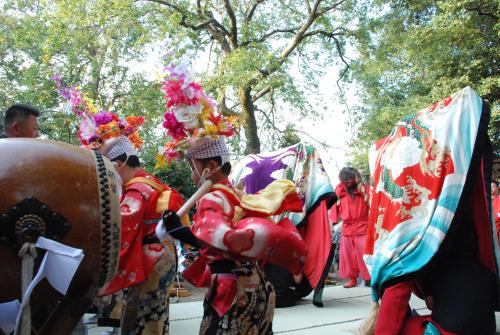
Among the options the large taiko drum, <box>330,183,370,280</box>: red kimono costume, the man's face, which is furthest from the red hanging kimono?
<box>330,183,370,280</box>: red kimono costume

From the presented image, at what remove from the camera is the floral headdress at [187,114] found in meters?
2.32

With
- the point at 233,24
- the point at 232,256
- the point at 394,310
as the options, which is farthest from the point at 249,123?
the point at 232,256

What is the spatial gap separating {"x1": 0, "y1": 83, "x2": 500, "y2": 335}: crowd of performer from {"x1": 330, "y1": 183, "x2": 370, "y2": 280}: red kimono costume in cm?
394

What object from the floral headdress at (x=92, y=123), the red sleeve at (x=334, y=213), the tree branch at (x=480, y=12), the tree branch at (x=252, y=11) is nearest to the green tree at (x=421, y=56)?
the tree branch at (x=480, y=12)

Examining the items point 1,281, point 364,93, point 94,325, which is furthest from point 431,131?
point 364,93

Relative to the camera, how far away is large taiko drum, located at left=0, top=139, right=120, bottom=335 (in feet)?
4.35

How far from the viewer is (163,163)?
2.71 meters

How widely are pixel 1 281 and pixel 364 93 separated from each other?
52.6 ft

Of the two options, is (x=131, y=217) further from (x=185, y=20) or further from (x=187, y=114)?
(x=185, y=20)

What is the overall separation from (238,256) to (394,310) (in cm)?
107

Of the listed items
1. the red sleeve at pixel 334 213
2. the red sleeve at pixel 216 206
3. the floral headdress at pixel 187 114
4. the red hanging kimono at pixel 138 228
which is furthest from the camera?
the red sleeve at pixel 334 213

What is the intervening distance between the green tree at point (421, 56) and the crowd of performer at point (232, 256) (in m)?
9.35

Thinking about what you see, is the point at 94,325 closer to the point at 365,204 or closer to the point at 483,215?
the point at 483,215

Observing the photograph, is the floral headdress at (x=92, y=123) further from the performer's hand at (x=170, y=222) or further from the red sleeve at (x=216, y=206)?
the performer's hand at (x=170, y=222)
